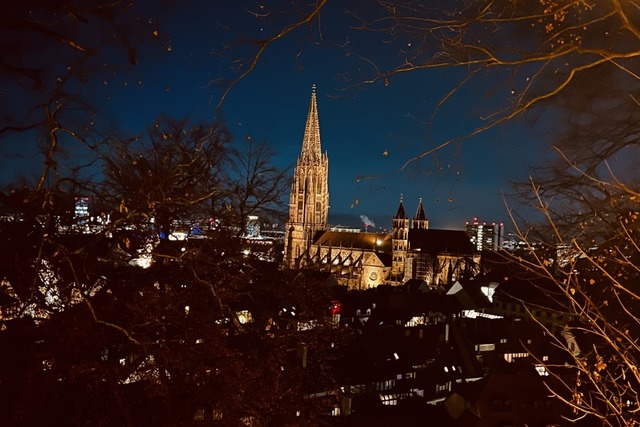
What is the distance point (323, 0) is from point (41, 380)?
10.0m

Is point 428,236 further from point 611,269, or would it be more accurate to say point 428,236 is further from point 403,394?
point 611,269

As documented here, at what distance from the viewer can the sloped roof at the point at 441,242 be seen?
7888 centimetres

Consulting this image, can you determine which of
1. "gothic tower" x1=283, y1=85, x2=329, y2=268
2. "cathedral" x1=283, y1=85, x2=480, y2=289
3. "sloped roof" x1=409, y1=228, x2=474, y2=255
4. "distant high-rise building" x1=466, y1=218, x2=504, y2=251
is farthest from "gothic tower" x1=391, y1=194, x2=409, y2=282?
"distant high-rise building" x1=466, y1=218, x2=504, y2=251

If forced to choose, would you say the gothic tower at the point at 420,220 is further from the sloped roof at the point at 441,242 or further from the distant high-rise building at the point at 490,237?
the distant high-rise building at the point at 490,237

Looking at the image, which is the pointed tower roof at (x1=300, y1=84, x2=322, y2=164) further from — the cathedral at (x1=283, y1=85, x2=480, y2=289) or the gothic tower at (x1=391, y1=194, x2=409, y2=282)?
the gothic tower at (x1=391, y1=194, x2=409, y2=282)

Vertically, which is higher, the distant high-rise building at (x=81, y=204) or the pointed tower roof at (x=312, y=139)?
the pointed tower roof at (x=312, y=139)

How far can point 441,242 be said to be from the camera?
80.4 meters

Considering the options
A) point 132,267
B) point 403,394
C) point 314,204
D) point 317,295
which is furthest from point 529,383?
point 314,204

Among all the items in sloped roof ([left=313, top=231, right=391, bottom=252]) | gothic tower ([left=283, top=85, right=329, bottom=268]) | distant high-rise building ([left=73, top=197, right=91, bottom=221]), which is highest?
gothic tower ([left=283, top=85, right=329, bottom=268])

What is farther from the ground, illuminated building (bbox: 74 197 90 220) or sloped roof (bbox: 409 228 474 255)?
sloped roof (bbox: 409 228 474 255)

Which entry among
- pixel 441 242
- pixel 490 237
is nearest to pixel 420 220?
pixel 441 242

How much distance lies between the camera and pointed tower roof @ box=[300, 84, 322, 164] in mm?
86062

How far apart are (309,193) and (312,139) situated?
849 cm

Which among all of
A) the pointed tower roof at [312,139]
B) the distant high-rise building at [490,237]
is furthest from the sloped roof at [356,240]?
the distant high-rise building at [490,237]
